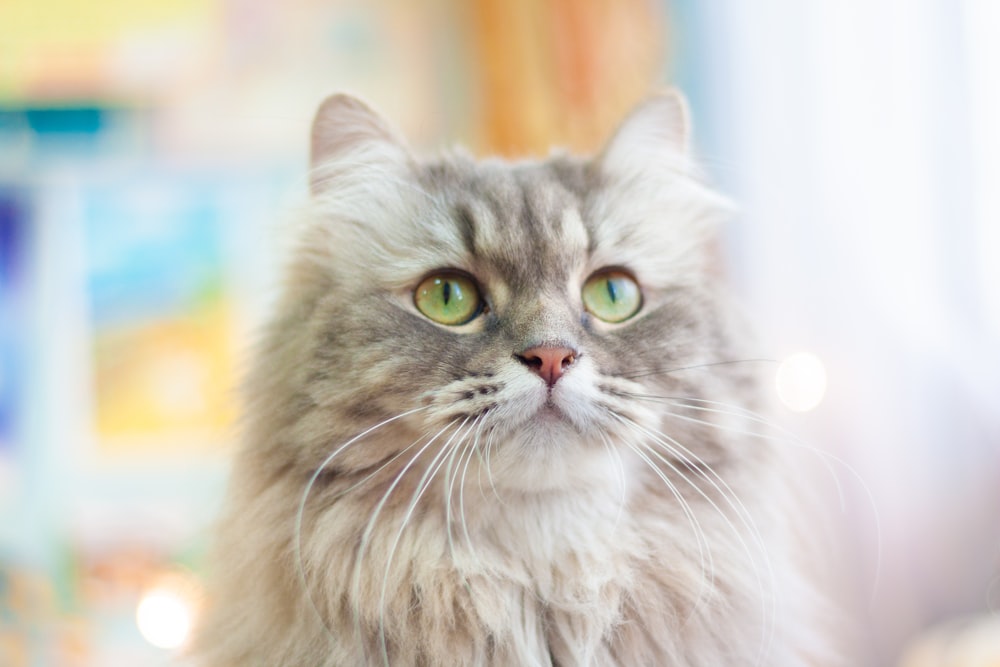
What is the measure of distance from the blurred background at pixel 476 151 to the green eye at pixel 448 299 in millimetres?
316

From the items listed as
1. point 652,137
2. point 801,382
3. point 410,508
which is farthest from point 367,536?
point 801,382

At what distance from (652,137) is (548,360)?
1.71 ft

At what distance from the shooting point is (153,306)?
3.99 metres

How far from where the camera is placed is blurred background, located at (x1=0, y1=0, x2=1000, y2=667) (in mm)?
1719

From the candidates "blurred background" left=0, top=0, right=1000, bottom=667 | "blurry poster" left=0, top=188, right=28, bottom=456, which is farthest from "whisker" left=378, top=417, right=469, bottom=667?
"blurry poster" left=0, top=188, right=28, bottom=456

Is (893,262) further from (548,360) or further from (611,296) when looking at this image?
(548,360)

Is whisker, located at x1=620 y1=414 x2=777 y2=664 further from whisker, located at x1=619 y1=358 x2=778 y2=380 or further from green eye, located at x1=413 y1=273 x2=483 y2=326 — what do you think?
green eye, located at x1=413 y1=273 x2=483 y2=326

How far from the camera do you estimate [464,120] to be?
423 cm

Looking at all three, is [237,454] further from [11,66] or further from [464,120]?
[11,66]

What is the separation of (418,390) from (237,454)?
33 cm

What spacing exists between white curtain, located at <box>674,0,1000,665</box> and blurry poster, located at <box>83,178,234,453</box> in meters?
2.71

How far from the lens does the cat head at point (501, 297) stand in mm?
988

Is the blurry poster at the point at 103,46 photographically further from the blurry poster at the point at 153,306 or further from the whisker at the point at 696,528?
the whisker at the point at 696,528

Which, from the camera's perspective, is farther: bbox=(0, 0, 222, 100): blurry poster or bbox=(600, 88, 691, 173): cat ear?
bbox=(0, 0, 222, 100): blurry poster
